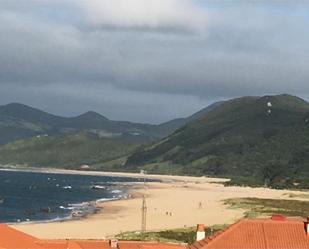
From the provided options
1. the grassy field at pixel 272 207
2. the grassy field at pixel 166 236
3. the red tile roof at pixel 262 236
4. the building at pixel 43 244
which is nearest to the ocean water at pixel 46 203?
the grassy field at pixel 272 207

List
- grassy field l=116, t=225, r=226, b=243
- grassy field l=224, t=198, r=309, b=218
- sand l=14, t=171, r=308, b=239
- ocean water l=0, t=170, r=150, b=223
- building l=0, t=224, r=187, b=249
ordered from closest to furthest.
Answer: building l=0, t=224, r=187, b=249 → grassy field l=116, t=225, r=226, b=243 → sand l=14, t=171, r=308, b=239 → grassy field l=224, t=198, r=309, b=218 → ocean water l=0, t=170, r=150, b=223

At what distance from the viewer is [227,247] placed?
3994cm

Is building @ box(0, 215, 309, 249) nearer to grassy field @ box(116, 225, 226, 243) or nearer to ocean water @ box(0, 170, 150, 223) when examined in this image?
grassy field @ box(116, 225, 226, 243)

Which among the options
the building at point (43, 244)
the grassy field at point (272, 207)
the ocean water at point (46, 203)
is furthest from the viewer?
the ocean water at point (46, 203)

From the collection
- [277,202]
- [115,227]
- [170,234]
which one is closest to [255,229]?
[170,234]

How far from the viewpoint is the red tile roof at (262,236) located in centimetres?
4016

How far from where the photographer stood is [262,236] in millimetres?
40844

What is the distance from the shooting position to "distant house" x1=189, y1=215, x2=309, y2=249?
132 feet

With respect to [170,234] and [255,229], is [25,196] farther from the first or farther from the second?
[255,229]

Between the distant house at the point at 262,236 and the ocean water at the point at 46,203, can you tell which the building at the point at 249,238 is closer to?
the distant house at the point at 262,236

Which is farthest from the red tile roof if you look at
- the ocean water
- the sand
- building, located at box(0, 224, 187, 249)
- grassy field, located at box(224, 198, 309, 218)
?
the ocean water

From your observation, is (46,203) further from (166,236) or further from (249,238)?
(249,238)

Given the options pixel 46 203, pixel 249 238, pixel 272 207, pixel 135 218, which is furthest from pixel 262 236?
pixel 46 203

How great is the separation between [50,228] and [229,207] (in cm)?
3916
